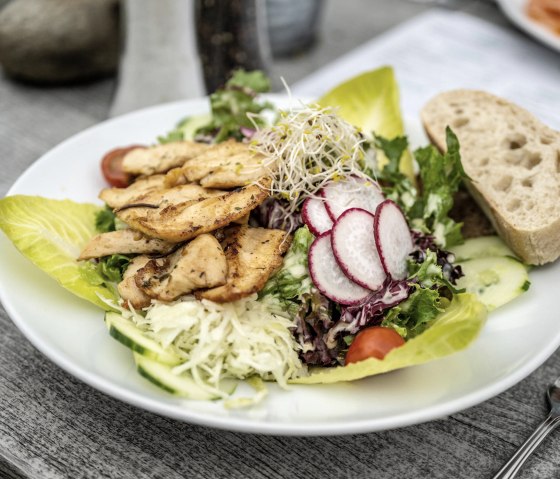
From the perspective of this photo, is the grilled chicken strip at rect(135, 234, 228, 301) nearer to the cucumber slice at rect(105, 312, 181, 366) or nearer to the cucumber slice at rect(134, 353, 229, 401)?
the cucumber slice at rect(105, 312, 181, 366)

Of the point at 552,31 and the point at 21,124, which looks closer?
the point at 21,124

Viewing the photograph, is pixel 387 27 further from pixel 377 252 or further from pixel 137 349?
pixel 137 349

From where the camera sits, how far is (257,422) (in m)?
1.97

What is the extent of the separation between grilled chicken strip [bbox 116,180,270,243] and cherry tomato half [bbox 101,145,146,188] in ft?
1.65

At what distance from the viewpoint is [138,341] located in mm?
2252

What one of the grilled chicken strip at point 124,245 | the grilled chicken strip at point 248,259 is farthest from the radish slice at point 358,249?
the grilled chicken strip at point 124,245

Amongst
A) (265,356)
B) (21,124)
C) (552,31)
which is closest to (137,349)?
(265,356)

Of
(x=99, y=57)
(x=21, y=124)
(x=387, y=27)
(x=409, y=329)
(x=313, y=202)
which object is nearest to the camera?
(x=409, y=329)

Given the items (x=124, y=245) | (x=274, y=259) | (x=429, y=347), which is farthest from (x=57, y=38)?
(x=429, y=347)

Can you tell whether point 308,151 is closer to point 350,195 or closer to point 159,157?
point 350,195

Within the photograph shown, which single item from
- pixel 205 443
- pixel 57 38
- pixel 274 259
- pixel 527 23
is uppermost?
pixel 57 38

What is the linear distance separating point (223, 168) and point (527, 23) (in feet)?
12.6

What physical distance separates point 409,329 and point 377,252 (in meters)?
0.33

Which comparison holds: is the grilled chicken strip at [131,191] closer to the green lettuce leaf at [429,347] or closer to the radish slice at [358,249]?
the radish slice at [358,249]
